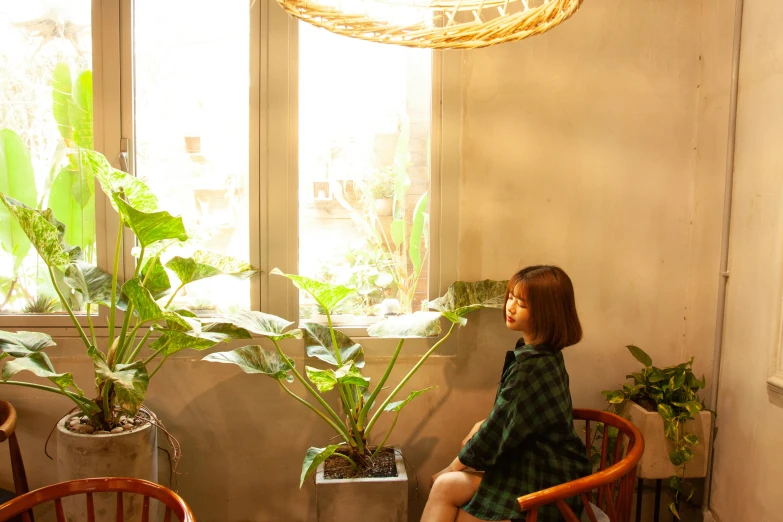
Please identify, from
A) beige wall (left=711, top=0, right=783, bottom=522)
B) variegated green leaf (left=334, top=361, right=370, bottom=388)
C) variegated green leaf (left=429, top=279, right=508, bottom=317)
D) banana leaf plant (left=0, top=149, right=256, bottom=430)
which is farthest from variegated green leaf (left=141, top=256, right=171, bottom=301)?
beige wall (left=711, top=0, right=783, bottom=522)

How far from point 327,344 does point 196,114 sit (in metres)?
1.03

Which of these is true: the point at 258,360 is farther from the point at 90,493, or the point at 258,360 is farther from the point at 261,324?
the point at 90,493

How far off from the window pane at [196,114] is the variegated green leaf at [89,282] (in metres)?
0.27

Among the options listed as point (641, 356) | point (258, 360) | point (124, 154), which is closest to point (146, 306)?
point (258, 360)

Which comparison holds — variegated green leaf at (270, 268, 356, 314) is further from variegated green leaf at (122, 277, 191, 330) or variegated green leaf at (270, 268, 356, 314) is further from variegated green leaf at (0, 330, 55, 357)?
variegated green leaf at (0, 330, 55, 357)

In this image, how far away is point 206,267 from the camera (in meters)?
2.22

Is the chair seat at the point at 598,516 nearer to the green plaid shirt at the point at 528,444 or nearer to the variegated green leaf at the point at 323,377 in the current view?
the green plaid shirt at the point at 528,444

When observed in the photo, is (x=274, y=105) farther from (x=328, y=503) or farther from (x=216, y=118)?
(x=328, y=503)

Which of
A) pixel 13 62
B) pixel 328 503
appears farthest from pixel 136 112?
pixel 328 503

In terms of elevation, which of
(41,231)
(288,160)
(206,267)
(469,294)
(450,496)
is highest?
(288,160)

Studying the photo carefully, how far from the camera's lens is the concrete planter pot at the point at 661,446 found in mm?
2258

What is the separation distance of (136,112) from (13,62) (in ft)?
1.68

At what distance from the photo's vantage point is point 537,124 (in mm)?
2506

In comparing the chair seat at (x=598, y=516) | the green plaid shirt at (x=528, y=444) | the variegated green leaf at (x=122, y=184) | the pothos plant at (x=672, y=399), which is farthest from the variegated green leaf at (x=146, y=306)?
the pothos plant at (x=672, y=399)
